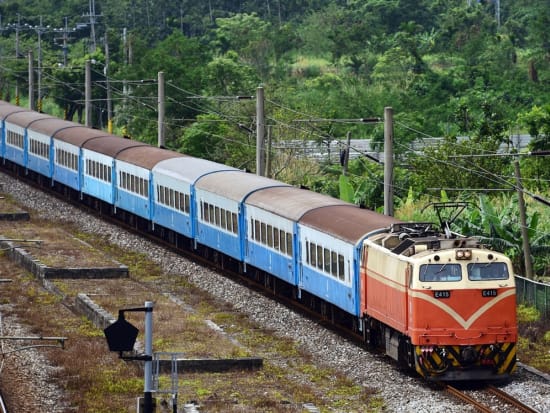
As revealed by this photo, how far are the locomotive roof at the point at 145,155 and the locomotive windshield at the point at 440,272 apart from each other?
21.5 meters

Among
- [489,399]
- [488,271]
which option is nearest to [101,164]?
[488,271]

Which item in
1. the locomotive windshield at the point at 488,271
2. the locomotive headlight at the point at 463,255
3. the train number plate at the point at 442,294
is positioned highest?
the locomotive headlight at the point at 463,255

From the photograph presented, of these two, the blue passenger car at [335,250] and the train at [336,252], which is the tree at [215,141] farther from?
the blue passenger car at [335,250]

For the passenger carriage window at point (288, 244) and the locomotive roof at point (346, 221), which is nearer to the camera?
the locomotive roof at point (346, 221)

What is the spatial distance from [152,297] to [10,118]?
32287 millimetres

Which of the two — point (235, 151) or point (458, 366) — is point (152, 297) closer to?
point (458, 366)

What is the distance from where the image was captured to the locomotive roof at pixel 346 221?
85.8 ft

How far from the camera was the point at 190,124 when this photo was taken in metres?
67.4

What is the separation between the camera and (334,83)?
8462 cm

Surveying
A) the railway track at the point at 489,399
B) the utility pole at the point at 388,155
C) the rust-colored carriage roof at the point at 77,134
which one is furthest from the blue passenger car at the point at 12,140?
the railway track at the point at 489,399

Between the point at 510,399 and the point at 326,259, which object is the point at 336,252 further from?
the point at 510,399

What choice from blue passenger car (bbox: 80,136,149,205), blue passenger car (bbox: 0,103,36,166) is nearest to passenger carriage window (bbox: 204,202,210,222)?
blue passenger car (bbox: 80,136,149,205)

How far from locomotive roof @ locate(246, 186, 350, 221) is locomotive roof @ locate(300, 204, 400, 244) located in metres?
0.64

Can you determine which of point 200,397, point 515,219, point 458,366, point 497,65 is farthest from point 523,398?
point 497,65
